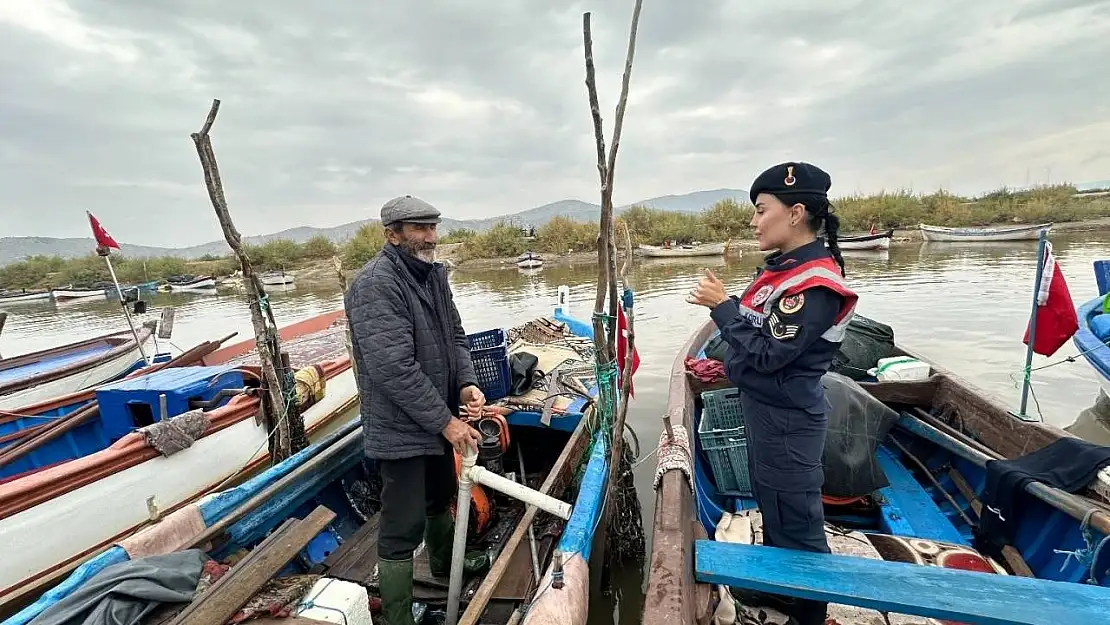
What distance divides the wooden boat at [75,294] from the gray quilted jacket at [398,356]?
43.2m

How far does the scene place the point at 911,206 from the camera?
3419 centimetres

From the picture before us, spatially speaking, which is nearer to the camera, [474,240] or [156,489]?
[156,489]

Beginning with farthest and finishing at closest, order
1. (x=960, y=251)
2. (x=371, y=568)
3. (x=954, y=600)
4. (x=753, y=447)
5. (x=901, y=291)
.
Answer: (x=960, y=251)
(x=901, y=291)
(x=371, y=568)
(x=753, y=447)
(x=954, y=600)

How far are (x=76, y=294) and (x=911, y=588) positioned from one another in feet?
149

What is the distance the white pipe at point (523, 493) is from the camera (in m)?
2.13

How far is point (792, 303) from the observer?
1747 millimetres

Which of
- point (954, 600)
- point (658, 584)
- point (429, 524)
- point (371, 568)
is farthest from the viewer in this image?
point (371, 568)

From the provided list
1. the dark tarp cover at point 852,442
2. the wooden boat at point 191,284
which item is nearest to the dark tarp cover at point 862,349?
the dark tarp cover at point 852,442

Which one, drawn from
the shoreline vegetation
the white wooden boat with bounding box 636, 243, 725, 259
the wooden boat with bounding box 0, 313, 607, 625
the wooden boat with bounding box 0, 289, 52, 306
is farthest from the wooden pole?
the wooden boat with bounding box 0, 289, 52, 306

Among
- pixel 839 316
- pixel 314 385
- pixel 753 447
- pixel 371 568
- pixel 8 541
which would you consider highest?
pixel 839 316

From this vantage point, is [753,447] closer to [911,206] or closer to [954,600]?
[954,600]

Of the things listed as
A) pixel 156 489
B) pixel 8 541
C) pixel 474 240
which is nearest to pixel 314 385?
pixel 156 489

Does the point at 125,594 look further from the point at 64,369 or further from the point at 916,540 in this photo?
the point at 64,369

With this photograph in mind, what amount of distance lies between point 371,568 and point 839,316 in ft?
9.77
